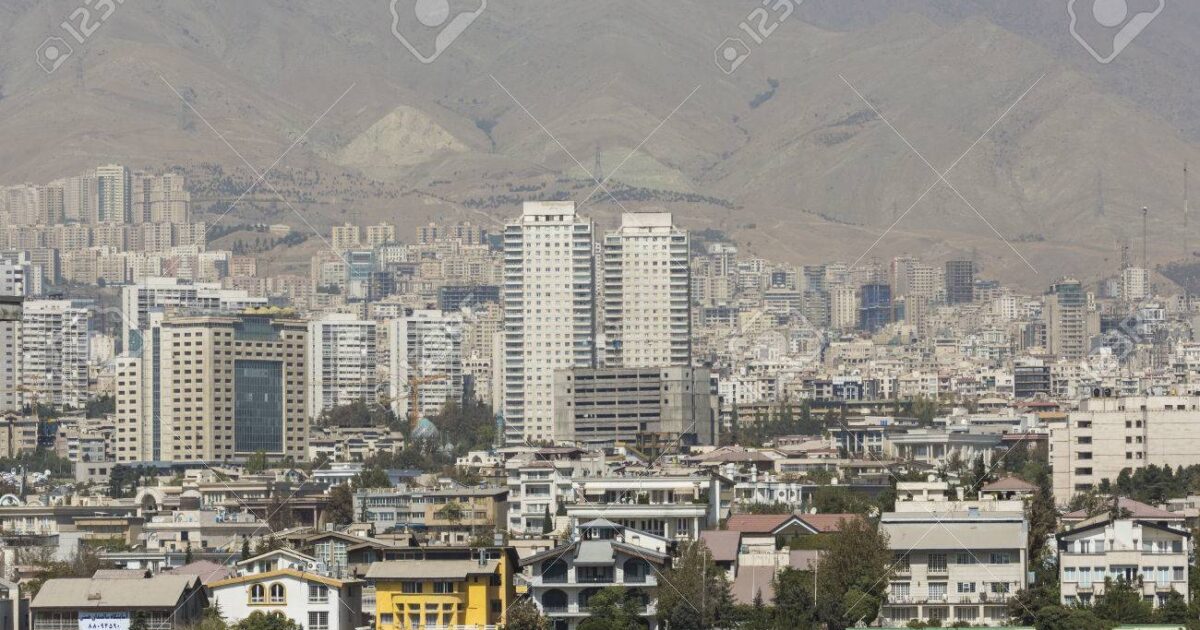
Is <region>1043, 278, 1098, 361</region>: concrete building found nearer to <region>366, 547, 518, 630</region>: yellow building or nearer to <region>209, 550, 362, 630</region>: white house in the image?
<region>366, 547, 518, 630</region>: yellow building

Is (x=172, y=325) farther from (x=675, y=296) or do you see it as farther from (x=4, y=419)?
(x=675, y=296)

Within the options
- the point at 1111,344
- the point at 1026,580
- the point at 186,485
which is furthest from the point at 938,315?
the point at 1026,580

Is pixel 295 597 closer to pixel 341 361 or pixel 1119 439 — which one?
pixel 1119 439

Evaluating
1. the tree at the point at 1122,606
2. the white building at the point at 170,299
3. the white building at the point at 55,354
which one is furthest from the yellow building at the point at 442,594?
the white building at the point at 170,299

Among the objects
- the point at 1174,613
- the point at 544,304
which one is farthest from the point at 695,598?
the point at 544,304

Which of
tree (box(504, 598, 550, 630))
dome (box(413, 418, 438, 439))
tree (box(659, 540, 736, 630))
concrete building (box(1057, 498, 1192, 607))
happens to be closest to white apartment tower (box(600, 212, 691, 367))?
dome (box(413, 418, 438, 439))

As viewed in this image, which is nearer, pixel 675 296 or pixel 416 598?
pixel 416 598
